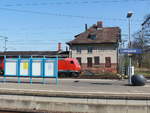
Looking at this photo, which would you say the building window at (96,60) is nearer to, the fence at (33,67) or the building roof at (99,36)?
the building roof at (99,36)

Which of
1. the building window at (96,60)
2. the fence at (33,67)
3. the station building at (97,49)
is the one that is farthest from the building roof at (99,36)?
the fence at (33,67)

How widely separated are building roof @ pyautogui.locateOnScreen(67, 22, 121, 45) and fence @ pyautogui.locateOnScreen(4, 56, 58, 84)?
33551 mm

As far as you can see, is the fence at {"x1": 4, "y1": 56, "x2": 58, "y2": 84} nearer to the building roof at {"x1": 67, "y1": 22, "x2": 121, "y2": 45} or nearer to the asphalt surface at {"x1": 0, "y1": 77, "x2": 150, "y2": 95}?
the asphalt surface at {"x1": 0, "y1": 77, "x2": 150, "y2": 95}

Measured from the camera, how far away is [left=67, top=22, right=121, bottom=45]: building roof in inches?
1993

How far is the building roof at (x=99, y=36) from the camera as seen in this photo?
166ft

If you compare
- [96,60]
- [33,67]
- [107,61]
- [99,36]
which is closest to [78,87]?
[33,67]

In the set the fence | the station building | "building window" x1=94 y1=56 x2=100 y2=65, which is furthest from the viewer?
"building window" x1=94 y1=56 x2=100 y2=65

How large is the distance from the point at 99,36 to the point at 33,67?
3669 centimetres

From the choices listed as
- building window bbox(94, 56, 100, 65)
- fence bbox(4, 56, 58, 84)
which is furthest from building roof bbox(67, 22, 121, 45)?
fence bbox(4, 56, 58, 84)

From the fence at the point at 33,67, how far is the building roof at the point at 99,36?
3355 centimetres

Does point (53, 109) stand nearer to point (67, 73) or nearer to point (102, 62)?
point (67, 73)

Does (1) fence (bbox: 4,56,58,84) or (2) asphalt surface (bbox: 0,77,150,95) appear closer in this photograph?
(2) asphalt surface (bbox: 0,77,150,95)

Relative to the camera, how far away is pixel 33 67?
17.5m

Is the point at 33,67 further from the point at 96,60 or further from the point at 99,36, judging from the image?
the point at 99,36
